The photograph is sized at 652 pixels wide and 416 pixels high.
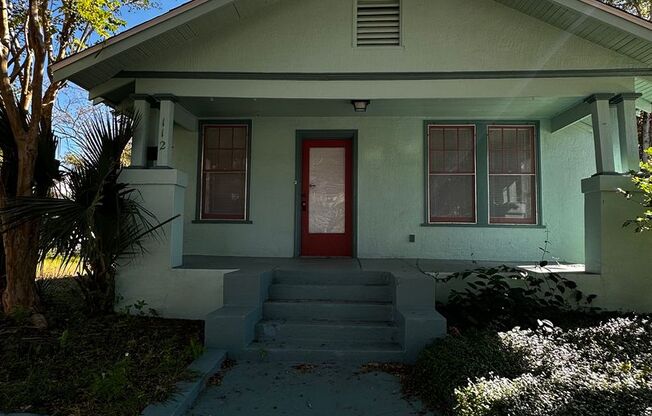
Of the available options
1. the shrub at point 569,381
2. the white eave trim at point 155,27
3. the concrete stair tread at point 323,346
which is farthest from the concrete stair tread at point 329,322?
the white eave trim at point 155,27

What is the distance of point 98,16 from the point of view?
17.5 feet

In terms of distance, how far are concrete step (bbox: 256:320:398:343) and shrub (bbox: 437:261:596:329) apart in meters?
0.88

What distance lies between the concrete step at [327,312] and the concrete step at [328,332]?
0.69 ft

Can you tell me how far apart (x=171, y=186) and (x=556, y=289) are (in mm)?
5056

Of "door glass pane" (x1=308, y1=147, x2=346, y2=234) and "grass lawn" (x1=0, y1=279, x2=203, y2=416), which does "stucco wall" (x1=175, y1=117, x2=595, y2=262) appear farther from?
"grass lawn" (x1=0, y1=279, x2=203, y2=416)

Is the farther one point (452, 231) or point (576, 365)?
point (452, 231)

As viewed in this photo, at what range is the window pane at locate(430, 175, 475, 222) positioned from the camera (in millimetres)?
7145

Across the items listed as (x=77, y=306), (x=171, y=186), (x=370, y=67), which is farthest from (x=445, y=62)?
(x=77, y=306)

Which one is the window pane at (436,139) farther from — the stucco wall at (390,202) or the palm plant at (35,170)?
the palm plant at (35,170)

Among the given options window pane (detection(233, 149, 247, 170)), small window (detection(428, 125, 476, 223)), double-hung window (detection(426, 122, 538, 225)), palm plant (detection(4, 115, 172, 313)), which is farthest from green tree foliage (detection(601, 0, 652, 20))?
palm plant (detection(4, 115, 172, 313))

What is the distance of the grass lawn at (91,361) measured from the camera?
3021 mm

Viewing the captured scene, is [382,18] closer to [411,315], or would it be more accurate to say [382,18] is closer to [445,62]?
[445,62]

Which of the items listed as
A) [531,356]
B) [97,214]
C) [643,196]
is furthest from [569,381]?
[97,214]

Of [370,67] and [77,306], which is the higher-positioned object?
[370,67]
